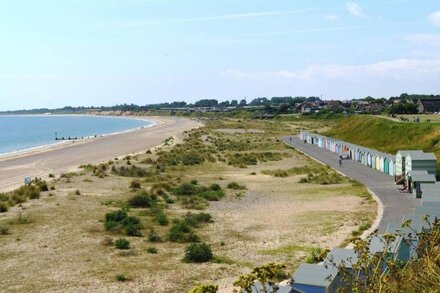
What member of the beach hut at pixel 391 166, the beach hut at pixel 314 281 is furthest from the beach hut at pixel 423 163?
the beach hut at pixel 314 281

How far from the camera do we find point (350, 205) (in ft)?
104

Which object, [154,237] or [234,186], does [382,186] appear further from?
[154,237]

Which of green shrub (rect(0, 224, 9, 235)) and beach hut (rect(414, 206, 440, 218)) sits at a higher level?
beach hut (rect(414, 206, 440, 218))

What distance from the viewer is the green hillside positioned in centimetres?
5475

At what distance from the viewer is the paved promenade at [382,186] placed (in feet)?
91.2

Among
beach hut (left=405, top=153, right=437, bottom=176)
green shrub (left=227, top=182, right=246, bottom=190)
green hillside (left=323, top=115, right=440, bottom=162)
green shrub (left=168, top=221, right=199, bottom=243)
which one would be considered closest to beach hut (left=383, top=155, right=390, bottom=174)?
green hillside (left=323, top=115, right=440, bottom=162)

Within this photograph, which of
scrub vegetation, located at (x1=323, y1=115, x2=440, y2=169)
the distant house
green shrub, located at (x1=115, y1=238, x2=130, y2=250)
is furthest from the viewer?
the distant house

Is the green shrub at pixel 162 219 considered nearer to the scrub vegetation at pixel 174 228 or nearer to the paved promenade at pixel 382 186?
the scrub vegetation at pixel 174 228

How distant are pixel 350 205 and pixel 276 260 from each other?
12.2m

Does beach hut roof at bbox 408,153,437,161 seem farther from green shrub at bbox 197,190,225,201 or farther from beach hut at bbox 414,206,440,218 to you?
beach hut at bbox 414,206,440,218

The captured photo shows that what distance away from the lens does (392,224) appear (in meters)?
19.4

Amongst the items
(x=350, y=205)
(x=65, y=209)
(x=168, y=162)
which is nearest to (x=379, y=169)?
(x=350, y=205)

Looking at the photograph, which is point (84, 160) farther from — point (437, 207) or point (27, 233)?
point (437, 207)

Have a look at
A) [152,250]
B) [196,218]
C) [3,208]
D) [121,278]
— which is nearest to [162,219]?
[196,218]
